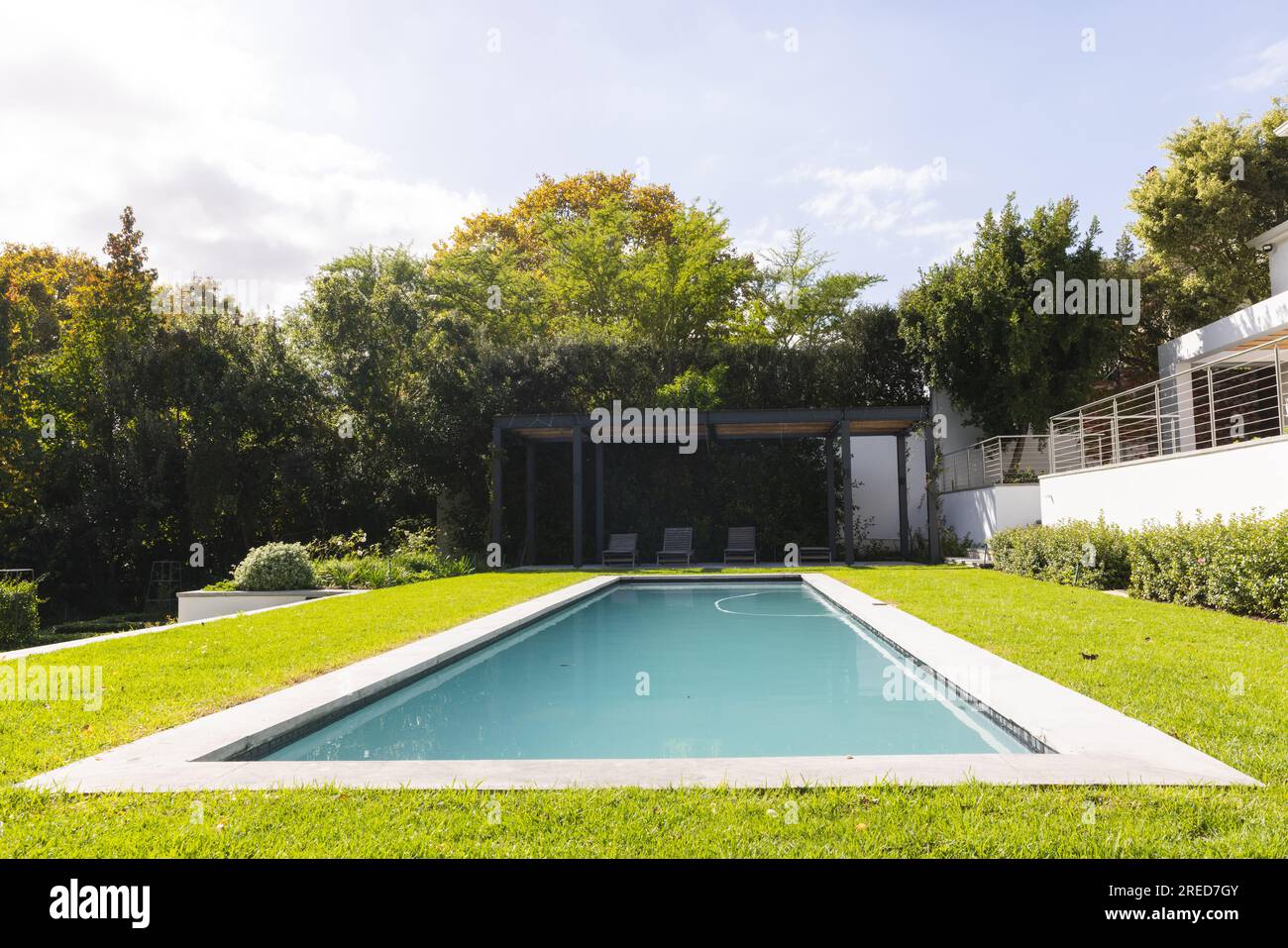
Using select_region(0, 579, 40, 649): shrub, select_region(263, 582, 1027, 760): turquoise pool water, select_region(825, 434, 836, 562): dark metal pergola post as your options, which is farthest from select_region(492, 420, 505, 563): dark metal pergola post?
select_region(0, 579, 40, 649): shrub

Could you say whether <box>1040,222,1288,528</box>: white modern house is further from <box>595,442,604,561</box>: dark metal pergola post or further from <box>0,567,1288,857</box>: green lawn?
<box>595,442,604,561</box>: dark metal pergola post

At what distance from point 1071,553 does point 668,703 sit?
341 inches

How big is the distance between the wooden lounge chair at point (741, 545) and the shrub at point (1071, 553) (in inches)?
210

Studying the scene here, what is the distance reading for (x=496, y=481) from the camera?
55.9 ft

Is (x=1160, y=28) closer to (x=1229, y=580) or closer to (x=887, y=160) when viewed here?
(x=887, y=160)

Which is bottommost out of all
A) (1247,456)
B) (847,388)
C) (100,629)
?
(100,629)

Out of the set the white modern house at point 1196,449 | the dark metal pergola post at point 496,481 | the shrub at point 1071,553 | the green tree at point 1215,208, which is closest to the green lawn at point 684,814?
the white modern house at point 1196,449

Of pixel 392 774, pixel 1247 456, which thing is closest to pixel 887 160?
pixel 1247 456

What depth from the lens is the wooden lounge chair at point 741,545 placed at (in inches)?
713

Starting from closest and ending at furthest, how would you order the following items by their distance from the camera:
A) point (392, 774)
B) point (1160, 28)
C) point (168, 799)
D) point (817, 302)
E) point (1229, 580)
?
point (168, 799) < point (392, 774) < point (1229, 580) < point (1160, 28) < point (817, 302)

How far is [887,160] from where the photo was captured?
17250mm

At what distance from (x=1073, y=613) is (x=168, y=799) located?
27.3 ft

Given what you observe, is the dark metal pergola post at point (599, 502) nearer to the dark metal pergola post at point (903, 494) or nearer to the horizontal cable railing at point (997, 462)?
the dark metal pergola post at point (903, 494)

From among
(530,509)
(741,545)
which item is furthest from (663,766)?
(530,509)
